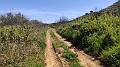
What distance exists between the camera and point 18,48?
49.3ft

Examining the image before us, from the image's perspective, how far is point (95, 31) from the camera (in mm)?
25562

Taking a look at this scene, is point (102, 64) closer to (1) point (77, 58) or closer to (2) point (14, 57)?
(1) point (77, 58)

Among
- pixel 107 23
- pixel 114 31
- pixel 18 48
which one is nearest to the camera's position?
pixel 18 48

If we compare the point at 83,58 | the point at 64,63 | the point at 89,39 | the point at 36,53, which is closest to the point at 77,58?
the point at 83,58

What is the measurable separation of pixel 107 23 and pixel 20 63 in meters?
12.7

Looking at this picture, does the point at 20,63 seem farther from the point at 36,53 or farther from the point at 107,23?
the point at 107,23

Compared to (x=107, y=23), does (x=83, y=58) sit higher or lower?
lower

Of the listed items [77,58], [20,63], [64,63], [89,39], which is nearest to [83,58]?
[77,58]

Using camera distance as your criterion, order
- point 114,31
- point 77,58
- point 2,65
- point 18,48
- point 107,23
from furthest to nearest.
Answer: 1. point 107,23
2. point 114,31
3. point 77,58
4. point 18,48
5. point 2,65

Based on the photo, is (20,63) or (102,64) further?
(102,64)

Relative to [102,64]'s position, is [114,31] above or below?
above

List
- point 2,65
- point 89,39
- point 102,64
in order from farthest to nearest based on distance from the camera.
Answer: point 89,39
point 102,64
point 2,65

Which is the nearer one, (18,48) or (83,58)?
(18,48)

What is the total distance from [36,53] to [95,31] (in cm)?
743
